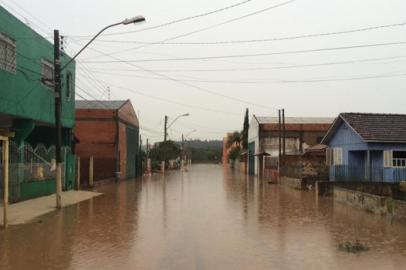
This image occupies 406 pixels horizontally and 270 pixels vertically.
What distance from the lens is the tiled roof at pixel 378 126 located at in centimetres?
3091

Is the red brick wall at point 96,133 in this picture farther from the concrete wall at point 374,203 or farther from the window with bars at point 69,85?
the concrete wall at point 374,203

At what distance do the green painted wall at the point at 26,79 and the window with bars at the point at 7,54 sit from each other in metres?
0.20

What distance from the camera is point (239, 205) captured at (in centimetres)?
2406

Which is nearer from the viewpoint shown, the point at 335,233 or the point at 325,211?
the point at 335,233

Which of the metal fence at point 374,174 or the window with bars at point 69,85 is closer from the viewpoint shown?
the metal fence at point 374,174

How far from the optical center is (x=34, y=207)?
21844mm

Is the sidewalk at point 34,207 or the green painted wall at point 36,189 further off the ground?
the green painted wall at point 36,189

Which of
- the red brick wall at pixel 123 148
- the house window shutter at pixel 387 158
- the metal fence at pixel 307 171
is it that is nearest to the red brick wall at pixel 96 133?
the red brick wall at pixel 123 148

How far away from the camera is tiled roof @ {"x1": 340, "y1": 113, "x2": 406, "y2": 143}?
101ft

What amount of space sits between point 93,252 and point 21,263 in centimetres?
171

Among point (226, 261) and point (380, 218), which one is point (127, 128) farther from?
point (226, 261)

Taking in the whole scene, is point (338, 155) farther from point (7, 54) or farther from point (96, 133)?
point (7, 54)

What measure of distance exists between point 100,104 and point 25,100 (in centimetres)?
2561

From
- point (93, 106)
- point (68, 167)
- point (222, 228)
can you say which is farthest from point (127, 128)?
point (222, 228)
